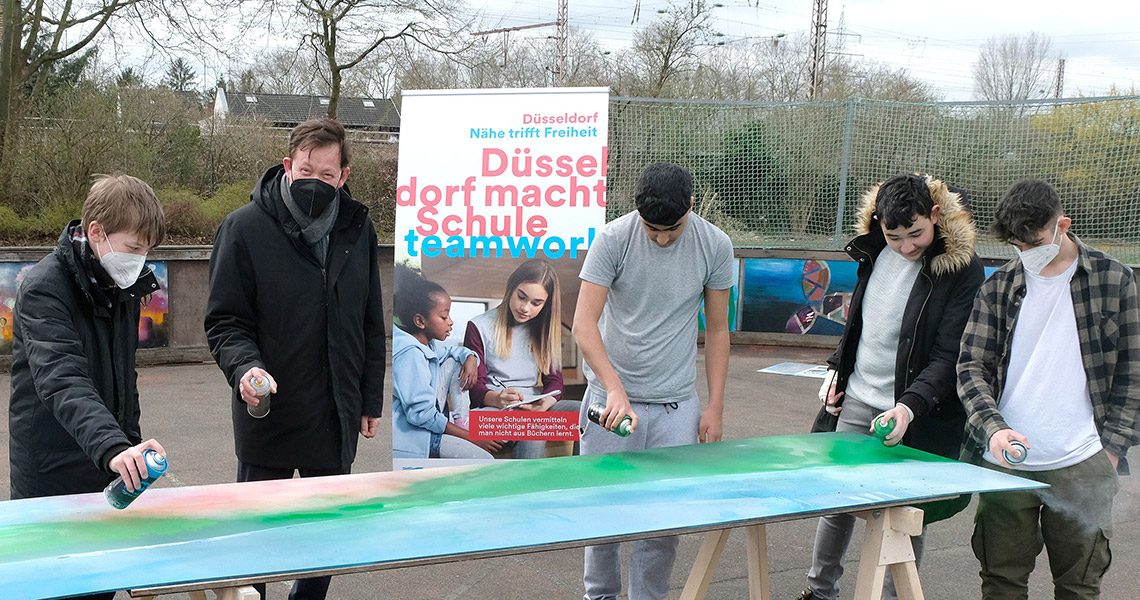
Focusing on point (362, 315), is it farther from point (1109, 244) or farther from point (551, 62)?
point (551, 62)

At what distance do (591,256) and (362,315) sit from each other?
2.41 feet

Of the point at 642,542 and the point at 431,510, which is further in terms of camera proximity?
the point at 642,542

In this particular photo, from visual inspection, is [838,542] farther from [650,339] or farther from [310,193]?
[310,193]

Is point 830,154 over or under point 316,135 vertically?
over

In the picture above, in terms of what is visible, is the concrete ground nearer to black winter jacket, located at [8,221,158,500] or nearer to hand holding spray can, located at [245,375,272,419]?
black winter jacket, located at [8,221,158,500]

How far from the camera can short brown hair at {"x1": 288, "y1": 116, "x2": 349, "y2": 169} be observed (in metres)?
2.60

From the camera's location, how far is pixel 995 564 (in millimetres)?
2613

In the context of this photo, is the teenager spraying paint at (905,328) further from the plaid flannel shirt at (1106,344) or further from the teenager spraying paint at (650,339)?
the teenager spraying paint at (650,339)

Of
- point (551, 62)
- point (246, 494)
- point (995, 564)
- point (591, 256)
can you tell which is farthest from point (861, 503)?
point (551, 62)

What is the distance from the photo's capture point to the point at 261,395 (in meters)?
2.37

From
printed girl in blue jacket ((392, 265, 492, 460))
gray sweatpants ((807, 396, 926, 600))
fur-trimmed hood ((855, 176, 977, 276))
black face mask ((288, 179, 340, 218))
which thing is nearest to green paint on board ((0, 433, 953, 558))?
gray sweatpants ((807, 396, 926, 600))

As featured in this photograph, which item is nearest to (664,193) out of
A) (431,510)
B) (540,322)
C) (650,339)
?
(650,339)

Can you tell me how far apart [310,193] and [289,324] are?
386mm

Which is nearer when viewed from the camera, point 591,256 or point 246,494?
point 246,494
